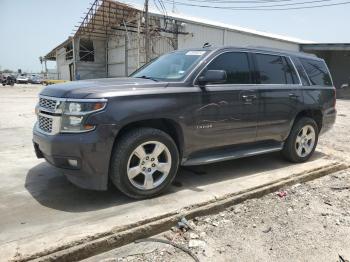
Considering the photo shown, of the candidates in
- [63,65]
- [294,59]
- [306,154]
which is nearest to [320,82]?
[294,59]

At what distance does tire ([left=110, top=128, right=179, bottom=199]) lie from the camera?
404 cm

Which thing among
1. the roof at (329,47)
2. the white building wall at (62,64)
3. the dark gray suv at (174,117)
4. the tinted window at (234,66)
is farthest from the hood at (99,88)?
the white building wall at (62,64)

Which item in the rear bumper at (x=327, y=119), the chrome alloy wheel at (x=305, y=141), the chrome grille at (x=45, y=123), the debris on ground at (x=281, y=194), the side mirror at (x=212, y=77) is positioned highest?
the side mirror at (x=212, y=77)

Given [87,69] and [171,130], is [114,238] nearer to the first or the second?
[171,130]

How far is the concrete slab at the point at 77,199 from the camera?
3336 millimetres

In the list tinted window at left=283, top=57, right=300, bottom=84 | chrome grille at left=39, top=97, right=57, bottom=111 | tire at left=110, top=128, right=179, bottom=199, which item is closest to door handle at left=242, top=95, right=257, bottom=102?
tinted window at left=283, top=57, right=300, bottom=84

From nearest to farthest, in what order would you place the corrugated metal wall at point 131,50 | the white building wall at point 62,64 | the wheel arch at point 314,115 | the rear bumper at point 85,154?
the rear bumper at point 85,154
the wheel arch at point 314,115
the corrugated metal wall at point 131,50
the white building wall at point 62,64

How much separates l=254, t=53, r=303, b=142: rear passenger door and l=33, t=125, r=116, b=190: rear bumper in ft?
8.01

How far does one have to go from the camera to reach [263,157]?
6516 mm

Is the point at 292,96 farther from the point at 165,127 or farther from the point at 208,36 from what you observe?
the point at 208,36

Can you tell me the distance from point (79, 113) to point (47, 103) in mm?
613

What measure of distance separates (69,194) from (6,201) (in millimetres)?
674

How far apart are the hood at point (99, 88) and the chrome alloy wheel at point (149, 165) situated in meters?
0.64

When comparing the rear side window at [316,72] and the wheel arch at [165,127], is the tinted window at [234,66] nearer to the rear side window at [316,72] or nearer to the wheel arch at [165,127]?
the wheel arch at [165,127]
